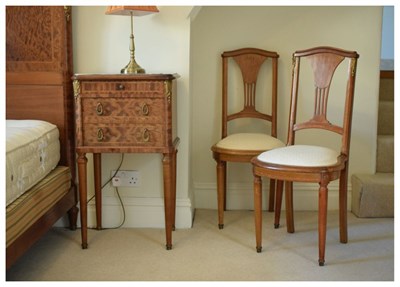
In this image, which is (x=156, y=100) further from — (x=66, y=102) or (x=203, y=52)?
(x=203, y=52)

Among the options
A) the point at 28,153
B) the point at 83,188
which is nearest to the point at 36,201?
the point at 28,153

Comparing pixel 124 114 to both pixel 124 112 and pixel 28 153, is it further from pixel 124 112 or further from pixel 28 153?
pixel 28 153

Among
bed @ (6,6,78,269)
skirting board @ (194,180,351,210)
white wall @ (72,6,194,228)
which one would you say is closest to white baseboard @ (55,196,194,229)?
white wall @ (72,6,194,228)

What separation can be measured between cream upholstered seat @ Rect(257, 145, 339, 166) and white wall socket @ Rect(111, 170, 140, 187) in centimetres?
73

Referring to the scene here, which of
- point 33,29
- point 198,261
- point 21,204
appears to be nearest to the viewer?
point 21,204

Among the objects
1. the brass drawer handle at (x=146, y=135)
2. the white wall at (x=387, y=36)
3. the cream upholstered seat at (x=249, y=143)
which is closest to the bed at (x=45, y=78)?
the brass drawer handle at (x=146, y=135)

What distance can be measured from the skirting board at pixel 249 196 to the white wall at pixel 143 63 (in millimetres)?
420

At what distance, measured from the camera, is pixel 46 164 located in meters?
2.33

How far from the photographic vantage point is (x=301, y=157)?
228cm

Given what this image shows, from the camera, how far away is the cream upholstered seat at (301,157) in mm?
2242

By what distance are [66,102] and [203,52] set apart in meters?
0.92

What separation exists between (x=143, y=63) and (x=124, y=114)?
421 millimetres
